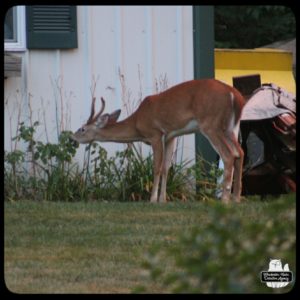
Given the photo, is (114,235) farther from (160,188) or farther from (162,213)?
(160,188)

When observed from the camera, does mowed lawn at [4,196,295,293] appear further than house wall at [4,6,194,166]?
No

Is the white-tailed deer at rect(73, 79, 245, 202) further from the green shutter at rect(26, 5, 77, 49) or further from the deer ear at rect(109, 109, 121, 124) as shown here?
the green shutter at rect(26, 5, 77, 49)

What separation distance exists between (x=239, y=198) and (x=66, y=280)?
357cm

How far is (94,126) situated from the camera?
1013 centimetres

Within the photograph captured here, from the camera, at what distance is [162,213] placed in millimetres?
8406

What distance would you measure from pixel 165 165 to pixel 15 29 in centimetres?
203

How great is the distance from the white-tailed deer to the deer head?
48mm

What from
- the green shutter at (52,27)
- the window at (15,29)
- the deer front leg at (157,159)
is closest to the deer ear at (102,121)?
the deer front leg at (157,159)

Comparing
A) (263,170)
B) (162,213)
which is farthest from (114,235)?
(263,170)

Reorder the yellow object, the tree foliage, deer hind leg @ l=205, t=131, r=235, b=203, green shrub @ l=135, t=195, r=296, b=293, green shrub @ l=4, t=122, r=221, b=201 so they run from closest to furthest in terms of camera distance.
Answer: green shrub @ l=135, t=195, r=296, b=293 < deer hind leg @ l=205, t=131, r=235, b=203 < green shrub @ l=4, t=122, r=221, b=201 < the yellow object < the tree foliage

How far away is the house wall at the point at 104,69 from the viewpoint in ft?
33.9

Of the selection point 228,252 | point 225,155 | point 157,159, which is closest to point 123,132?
point 157,159

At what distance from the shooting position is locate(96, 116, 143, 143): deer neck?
1002 cm
